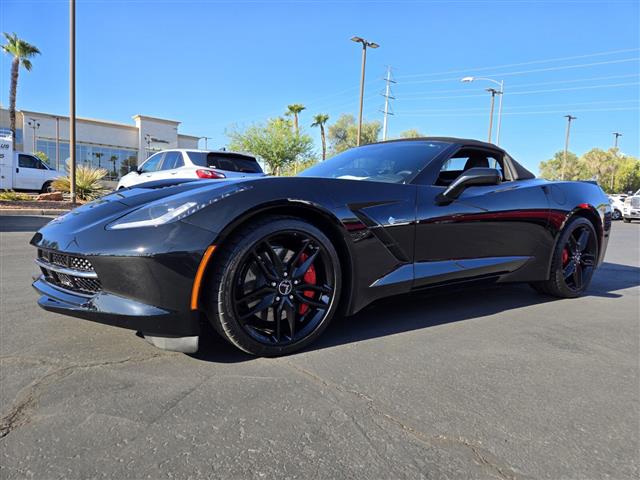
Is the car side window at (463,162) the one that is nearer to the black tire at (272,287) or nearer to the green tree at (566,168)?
the black tire at (272,287)

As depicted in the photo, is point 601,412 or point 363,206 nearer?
point 601,412

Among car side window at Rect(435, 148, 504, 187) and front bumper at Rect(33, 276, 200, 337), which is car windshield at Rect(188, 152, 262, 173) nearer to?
car side window at Rect(435, 148, 504, 187)

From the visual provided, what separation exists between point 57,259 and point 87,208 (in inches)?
15.6

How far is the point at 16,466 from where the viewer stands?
1424 millimetres

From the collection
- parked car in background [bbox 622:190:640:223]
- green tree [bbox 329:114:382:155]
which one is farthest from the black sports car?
green tree [bbox 329:114:382:155]

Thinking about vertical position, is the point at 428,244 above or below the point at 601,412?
above

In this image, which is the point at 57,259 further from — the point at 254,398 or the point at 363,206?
the point at 363,206

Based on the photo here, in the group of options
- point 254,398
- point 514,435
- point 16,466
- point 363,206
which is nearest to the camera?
point 16,466

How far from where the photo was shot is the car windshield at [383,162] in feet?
10.1

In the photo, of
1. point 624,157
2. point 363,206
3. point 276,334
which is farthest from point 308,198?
point 624,157

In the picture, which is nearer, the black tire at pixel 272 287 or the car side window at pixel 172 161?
the black tire at pixel 272 287

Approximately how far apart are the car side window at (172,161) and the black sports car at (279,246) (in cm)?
714

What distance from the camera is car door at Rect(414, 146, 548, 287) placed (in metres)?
2.88

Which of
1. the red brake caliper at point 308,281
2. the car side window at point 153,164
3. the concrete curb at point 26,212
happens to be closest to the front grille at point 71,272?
the red brake caliper at point 308,281
